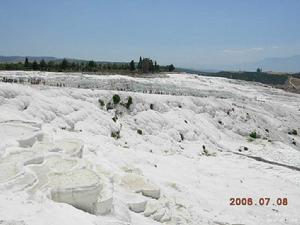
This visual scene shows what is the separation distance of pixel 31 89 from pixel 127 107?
9206 millimetres

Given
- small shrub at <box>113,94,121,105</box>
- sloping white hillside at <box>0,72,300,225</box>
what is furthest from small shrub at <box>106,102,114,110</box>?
small shrub at <box>113,94,121,105</box>

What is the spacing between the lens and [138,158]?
28203 mm

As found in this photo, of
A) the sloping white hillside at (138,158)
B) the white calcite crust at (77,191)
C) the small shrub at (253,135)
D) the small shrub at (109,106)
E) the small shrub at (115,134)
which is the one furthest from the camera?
the small shrub at (253,135)

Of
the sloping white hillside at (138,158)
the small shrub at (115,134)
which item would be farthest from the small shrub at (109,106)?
the small shrub at (115,134)

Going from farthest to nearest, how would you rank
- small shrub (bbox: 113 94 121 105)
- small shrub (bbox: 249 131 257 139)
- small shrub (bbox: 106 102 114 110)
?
small shrub (bbox: 249 131 257 139) < small shrub (bbox: 113 94 121 105) < small shrub (bbox: 106 102 114 110)

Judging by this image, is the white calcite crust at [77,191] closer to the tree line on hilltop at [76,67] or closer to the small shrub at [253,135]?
the small shrub at [253,135]

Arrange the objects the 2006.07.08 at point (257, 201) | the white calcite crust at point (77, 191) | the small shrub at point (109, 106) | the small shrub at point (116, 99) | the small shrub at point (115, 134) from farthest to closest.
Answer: the small shrub at point (116, 99), the small shrub at point (109, 106), the small shrub at point (115, 134), the 2006.07.08 at point (257, 201), the white calcite crust at point (77, 191)

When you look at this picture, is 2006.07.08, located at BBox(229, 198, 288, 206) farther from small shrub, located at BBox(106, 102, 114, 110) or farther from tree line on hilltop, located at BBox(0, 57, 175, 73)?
tree line on hilltop, located at BBox(0, 57, 175, 73)

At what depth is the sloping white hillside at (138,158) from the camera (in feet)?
52.1

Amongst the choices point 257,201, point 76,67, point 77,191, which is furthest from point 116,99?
point 76,67

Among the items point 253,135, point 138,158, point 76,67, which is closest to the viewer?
point 138,158

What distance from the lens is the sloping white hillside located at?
15.9 metres

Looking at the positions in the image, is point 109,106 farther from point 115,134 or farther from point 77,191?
point 77,191

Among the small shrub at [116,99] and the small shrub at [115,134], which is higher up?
the small shrub at [116,99]
